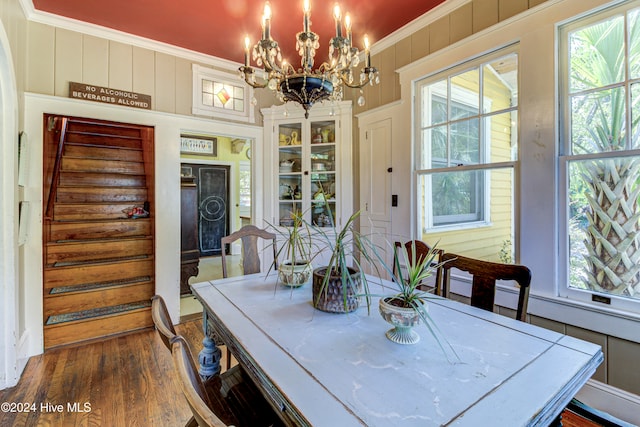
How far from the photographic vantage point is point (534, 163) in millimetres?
1867

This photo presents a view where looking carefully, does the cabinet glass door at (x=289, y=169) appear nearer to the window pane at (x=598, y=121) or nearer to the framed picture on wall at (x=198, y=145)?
the window pane at (x=598, y=121)

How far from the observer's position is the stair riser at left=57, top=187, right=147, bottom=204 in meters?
3.28

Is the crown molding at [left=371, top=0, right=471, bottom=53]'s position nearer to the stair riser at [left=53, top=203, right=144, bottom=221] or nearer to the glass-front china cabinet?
the glass-front china cabinet

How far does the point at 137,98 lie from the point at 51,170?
1099 mm

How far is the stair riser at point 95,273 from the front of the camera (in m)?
2.79

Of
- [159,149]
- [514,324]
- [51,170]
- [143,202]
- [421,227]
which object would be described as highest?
[159,149]

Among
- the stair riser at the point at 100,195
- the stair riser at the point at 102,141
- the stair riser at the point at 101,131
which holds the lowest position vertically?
the stair riser at the point at 100,195

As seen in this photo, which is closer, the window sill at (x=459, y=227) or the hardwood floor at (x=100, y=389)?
the hardwood floor at (x=100, y=389)

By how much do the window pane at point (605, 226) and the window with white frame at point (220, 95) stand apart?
3.06 metres

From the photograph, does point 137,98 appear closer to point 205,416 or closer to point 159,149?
point 159,149

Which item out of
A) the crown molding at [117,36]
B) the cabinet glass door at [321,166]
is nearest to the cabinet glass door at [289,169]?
the cabinet glass door at [321,166]

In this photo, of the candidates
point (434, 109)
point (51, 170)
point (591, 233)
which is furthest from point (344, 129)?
point (51, 170)

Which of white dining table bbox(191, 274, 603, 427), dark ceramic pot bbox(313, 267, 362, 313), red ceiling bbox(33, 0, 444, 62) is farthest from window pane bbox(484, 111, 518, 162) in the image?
dark ceramic pot bbox(313, 267, 362, 313)

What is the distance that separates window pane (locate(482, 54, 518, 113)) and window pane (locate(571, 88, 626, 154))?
1.27 feet
